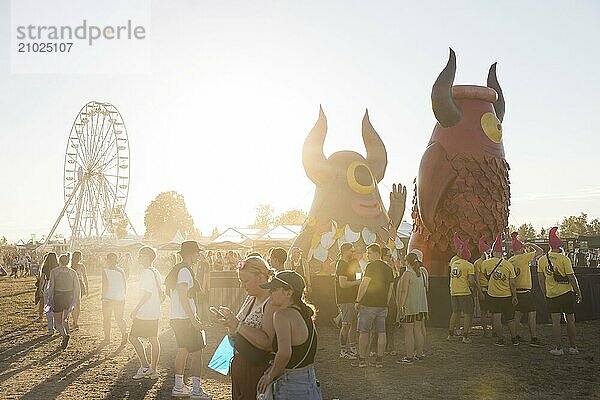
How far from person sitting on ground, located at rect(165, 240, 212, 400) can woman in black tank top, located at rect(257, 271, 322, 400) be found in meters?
2.77

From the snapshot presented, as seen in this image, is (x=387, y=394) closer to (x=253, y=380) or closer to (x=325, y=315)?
(x=253, y=380)

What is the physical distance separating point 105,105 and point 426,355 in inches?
1401

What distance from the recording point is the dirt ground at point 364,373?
660cm

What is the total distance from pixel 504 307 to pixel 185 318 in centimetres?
564

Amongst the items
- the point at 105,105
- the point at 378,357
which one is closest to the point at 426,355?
the point at 378,357

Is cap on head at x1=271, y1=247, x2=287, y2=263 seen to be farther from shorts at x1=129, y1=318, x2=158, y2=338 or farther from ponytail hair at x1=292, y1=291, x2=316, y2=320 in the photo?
ponytail hair at x1=292, y1=291, x2=316, y2=320

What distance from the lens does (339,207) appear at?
40.2 feet

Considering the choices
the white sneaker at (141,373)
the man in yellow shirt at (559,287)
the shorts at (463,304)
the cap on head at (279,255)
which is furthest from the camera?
the shorts at (463,304)

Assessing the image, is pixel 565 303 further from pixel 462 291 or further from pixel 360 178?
pixel 360 178

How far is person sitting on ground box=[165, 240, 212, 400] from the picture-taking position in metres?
6.24

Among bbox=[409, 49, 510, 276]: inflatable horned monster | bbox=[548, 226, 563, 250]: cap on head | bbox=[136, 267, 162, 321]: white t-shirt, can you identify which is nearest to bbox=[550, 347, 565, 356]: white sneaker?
bbox=[548, 226, 563, 250]: cap on head

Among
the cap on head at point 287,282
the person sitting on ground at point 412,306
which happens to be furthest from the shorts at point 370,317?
the cap on head at point 287,282

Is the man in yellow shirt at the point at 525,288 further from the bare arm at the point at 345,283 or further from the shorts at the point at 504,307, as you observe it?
the bare arm at the point at 345,283

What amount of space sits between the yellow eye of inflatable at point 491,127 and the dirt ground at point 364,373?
4.49m
